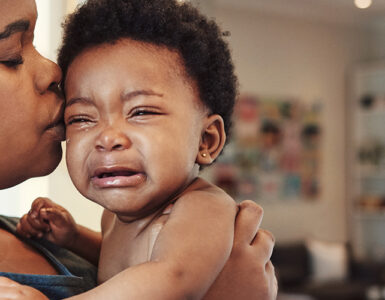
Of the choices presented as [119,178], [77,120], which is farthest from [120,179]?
[77,120]

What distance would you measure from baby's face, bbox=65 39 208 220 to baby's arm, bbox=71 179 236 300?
5 centimetres

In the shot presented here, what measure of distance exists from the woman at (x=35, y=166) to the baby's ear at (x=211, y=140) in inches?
3.4

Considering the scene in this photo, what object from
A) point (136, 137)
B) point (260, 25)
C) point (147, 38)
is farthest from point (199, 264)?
point (260, 25)

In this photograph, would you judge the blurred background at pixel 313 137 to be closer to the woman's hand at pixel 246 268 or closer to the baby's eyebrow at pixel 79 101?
the woman's hand at pixel 246 268

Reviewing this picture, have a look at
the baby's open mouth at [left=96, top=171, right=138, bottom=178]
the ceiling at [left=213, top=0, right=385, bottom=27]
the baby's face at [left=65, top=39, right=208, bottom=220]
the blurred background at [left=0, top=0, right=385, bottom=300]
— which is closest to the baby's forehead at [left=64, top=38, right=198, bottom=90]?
the baby's face at [left=65, top=39, right=208, bottom=220]

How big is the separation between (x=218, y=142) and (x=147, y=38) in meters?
0.18

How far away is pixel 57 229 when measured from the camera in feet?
3.13

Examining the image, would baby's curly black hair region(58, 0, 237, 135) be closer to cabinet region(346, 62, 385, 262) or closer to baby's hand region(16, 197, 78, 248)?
baby's hand region(16, 197, 78, 248)

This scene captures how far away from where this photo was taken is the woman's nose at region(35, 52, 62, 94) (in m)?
0.75

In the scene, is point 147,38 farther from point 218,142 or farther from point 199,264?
point 199,264

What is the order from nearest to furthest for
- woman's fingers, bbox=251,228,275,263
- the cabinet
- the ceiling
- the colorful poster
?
woman's fingers, bbox=251,228,275,263 → the ceiling → the colorful poster → the cabinet

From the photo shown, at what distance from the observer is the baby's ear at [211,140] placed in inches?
34.0

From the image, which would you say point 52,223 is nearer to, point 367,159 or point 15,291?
point 15,291

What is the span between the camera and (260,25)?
6.49 meters
